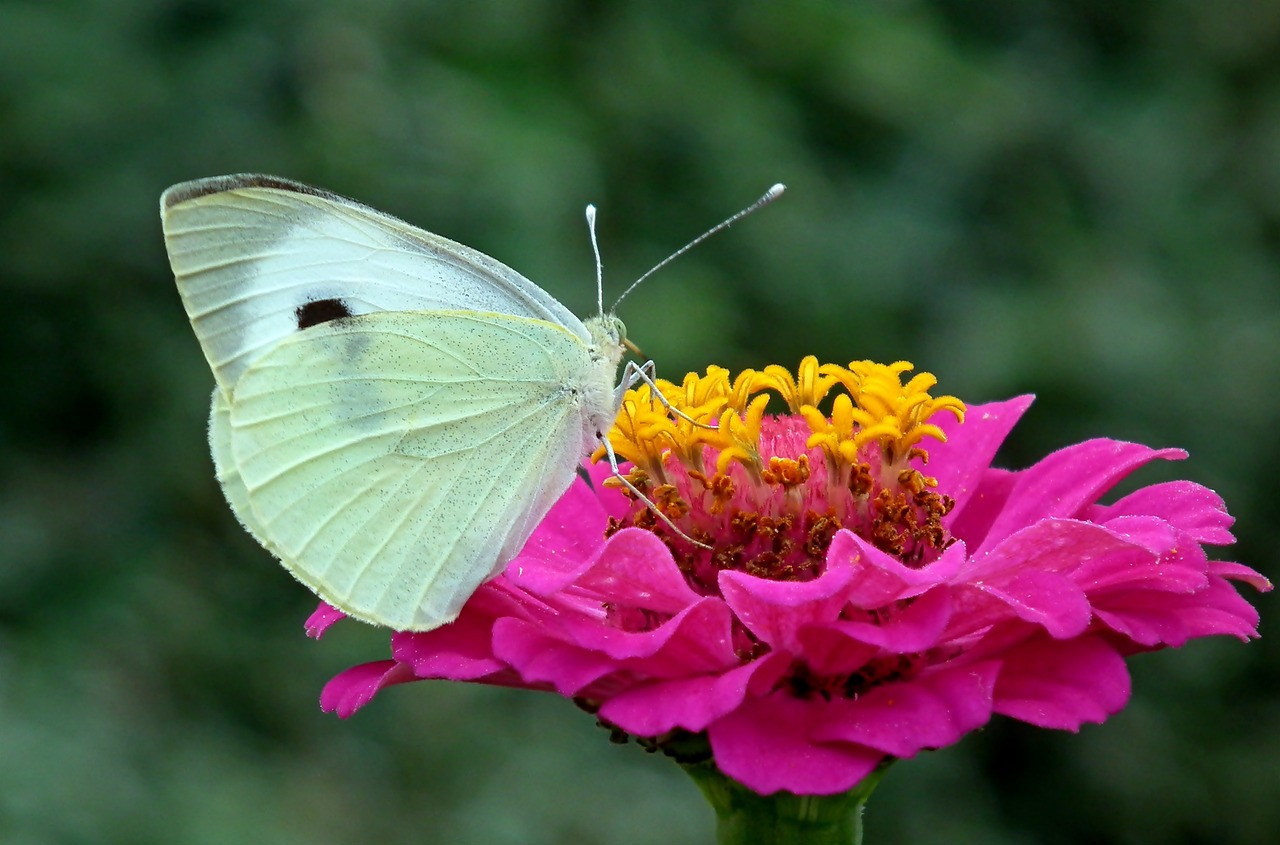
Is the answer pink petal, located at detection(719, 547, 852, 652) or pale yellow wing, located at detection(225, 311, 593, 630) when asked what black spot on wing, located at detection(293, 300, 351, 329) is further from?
pink petal, located at detection(719, 547, 852, 652)

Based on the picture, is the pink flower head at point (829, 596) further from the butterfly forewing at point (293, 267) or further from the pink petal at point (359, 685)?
the butterfly forewing at point (293, 267)

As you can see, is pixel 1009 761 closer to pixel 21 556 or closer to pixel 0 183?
pixel 21 556

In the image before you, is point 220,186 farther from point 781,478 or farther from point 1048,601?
point 1048,601

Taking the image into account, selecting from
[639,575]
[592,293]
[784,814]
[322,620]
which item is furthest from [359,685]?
[592,293]

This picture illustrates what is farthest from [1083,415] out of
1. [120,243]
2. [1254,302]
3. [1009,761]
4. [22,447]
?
[22,447]

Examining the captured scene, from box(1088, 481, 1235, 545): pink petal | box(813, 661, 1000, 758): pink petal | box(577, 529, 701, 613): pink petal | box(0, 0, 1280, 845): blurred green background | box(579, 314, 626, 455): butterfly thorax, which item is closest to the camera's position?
box(813, 661, 1000, 758): pink petal

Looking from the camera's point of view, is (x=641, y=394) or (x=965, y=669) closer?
(x=965, y=669)

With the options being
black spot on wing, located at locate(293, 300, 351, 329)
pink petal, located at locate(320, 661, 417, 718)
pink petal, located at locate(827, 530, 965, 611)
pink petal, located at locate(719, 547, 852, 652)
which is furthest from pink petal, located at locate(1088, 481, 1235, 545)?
black spot on wing, located at locate(293, 300, 351, 329)
